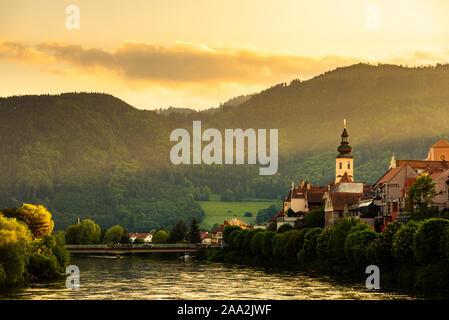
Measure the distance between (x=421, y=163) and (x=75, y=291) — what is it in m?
103

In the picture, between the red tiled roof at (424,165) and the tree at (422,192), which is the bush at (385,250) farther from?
the red tiled roof at (424,165)

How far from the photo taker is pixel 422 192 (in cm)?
14275

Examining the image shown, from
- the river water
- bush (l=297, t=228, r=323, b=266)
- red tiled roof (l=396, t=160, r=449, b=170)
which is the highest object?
red tiled roof (l=396, t=160, r=449, b=170)

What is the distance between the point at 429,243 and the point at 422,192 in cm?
3125

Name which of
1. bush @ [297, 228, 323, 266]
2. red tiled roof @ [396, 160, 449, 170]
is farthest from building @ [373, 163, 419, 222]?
red tiled roof @ [396, 160, 449, 170]

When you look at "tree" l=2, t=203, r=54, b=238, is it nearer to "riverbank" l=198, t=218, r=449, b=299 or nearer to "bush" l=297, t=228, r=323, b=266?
"riverbank" l=198, t=218, r=449, b=299

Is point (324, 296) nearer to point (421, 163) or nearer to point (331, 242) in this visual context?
point (331, 242)

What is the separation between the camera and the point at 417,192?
143m

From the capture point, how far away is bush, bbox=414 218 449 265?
11231 centimetres

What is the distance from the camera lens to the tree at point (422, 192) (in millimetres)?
141500

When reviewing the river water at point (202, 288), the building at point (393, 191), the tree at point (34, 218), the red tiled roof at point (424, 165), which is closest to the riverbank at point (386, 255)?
the river water at point (202, 288)

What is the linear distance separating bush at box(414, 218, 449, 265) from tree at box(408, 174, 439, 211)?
25.3m

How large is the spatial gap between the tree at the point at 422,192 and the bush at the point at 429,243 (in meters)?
25.3
